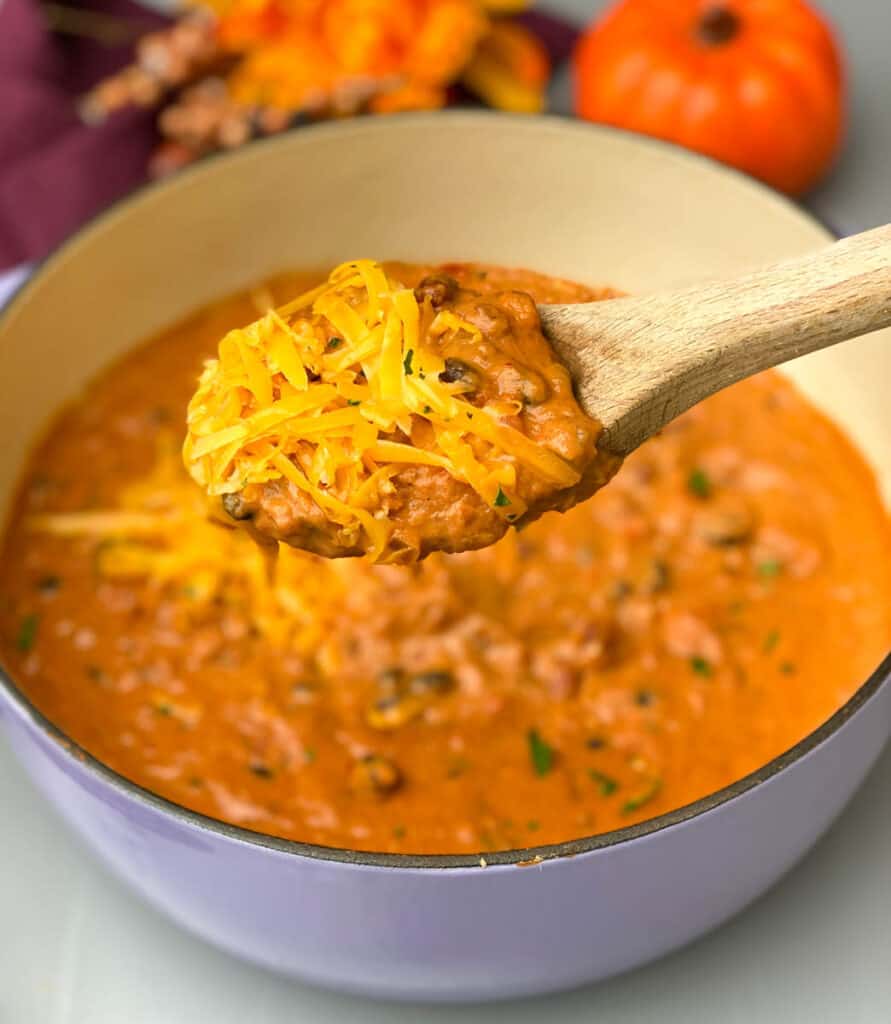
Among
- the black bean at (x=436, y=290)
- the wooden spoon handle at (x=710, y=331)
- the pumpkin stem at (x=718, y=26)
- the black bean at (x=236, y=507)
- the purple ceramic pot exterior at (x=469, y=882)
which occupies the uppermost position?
the black bean at (x=436, y=290)

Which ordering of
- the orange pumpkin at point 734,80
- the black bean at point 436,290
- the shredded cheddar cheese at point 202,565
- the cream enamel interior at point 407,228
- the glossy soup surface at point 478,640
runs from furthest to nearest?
the orange pumpkin at point 734,80
the cream enamel interior at point 407,228
the shredded cheddar cheese at point 202,565
the glossy soup surface at point 478,640
the black bean at point 436,290

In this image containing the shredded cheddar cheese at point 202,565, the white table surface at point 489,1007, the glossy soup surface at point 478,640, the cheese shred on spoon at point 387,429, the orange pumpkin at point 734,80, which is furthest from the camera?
the orange pumpkin at point 734,80

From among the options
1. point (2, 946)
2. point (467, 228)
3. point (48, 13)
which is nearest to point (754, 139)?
point (467, 228)

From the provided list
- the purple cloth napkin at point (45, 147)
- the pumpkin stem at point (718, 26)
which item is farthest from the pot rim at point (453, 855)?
the pumpkin stem at point (718, 26)

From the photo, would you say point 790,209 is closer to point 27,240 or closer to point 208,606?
point 208,606

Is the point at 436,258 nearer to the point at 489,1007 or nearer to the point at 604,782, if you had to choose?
the point at 604,782

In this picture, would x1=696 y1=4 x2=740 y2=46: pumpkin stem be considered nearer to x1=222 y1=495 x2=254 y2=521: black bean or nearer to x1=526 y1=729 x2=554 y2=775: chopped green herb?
x1=526 y1=729 x2=554 y2=775: chopped green herb

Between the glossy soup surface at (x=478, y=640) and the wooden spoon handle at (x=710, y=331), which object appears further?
the glossy soup surface at (x=478, y=640)

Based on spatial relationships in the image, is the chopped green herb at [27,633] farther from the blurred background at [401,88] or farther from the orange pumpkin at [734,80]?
the orange pumpkin at [734,80]
